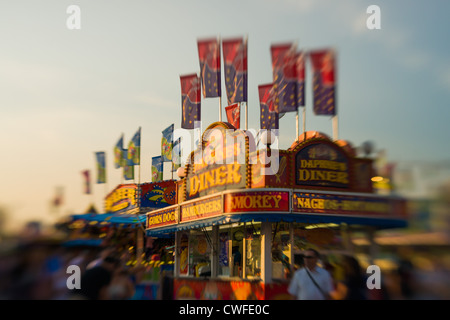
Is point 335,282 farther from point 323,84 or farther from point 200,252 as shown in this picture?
point 200,252

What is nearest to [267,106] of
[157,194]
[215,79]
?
[215,79]

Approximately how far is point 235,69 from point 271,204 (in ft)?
23.2

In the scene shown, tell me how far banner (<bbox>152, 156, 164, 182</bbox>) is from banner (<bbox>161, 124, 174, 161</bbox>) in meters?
5.04

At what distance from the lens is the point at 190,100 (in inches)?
773

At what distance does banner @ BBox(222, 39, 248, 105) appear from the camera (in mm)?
17406

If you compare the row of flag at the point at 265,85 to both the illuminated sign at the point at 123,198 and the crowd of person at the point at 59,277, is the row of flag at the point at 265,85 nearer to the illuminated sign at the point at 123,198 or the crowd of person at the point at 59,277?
the crowd of person at the point at 59,277

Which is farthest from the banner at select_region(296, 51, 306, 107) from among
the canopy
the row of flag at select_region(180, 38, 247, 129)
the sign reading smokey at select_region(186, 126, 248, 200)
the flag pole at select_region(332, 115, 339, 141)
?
the canopy

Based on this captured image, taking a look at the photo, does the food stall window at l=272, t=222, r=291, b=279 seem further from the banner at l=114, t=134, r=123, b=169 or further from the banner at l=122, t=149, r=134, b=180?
the banner at l=114, t=134, r=123, b=169

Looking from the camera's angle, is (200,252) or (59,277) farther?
(200,252)

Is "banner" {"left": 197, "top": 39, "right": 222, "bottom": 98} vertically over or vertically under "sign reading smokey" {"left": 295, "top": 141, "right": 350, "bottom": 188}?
over

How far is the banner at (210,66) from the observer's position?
1853 centimetres

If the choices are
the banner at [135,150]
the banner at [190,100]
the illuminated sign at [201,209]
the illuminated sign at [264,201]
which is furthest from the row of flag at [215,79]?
the banner at [135,150]

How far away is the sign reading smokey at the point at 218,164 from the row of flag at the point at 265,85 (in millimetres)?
2488
